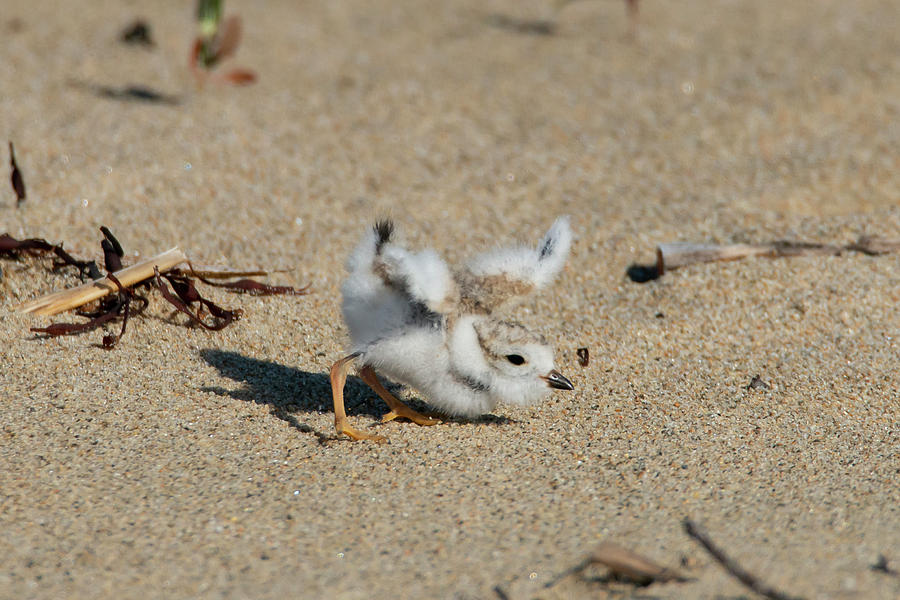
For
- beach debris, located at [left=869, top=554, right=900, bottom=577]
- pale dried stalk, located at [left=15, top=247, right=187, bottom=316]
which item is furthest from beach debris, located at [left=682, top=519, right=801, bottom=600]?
pale dried stalk, located at [left=15, top=247, right=187, bottom=316]

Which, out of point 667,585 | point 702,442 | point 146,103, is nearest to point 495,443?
point 702,442

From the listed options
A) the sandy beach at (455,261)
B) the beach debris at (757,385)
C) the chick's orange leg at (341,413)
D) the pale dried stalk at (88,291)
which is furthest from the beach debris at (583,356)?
the pale dried stalk at (88,291)

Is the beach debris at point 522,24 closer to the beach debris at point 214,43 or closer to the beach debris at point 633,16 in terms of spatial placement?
the beach debris at point 633,16

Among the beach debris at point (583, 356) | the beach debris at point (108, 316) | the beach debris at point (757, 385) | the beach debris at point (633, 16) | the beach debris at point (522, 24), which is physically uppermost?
the beach debris at point (633, 16)

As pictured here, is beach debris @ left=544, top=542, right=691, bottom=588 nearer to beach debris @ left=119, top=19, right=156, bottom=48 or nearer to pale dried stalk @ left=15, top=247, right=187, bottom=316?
pale dried stalk @ left=15, top=247, right=187, bottom=316

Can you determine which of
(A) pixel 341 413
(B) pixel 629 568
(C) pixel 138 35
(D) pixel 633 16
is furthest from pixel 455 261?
(C) pixel 138 35

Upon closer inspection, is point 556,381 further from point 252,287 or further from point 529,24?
point 529,24

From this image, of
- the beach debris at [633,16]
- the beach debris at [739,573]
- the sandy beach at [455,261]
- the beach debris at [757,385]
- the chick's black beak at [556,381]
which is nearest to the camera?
the beach debris at [739,573]
